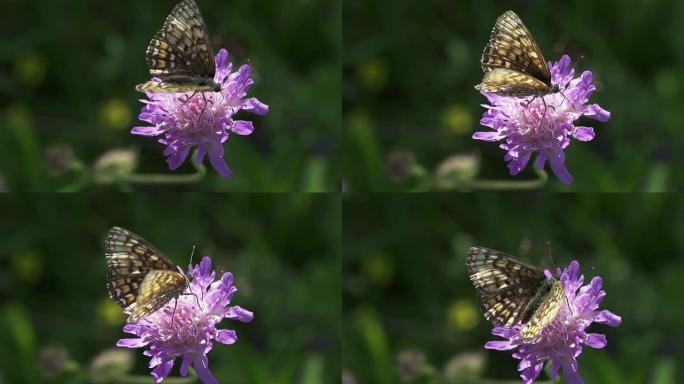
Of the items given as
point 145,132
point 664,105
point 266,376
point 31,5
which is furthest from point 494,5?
point 31,5

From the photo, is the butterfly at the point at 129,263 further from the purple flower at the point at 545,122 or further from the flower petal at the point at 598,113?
the flower petal at the point at 598,113

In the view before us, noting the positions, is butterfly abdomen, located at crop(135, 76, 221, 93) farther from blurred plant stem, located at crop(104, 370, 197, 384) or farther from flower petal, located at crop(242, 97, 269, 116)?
blurred plant stem, located at crop(104, 370, 197, 384)

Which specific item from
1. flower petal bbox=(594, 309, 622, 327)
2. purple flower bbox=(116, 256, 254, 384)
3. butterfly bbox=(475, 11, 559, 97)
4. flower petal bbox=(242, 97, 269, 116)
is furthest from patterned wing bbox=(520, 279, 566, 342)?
flower petal bbox=(242, 97, 269, 116)

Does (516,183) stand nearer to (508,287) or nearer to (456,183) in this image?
(456,183)

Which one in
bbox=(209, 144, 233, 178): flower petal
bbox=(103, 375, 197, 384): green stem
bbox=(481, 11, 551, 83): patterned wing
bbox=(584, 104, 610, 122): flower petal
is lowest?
bbox=(103, 375, 197, 384): green stem

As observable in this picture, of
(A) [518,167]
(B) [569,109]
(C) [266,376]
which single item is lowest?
(C) [266,376]

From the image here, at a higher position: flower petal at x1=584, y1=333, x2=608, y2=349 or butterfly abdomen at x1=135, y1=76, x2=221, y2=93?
butterfly abdomen at x1=135, y1=76, x2=221, y2=93

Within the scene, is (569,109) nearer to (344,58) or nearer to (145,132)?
(344,58)

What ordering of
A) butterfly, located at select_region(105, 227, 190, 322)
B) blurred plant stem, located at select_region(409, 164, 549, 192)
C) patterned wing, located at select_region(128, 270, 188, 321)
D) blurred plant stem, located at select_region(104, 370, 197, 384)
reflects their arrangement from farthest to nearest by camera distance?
blurred plant stem, located at select_region(409, 164, 549, 192) → blurred plant stem, located at select_region(104, 370, 197, 384) → butterfly, located at select_region(105, 227, 190, 322) → patterned wing, located at select_region(128, 270, 188, 321)

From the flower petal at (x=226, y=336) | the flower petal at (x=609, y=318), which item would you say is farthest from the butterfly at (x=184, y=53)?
the flower petal at (x=609, y=318)
